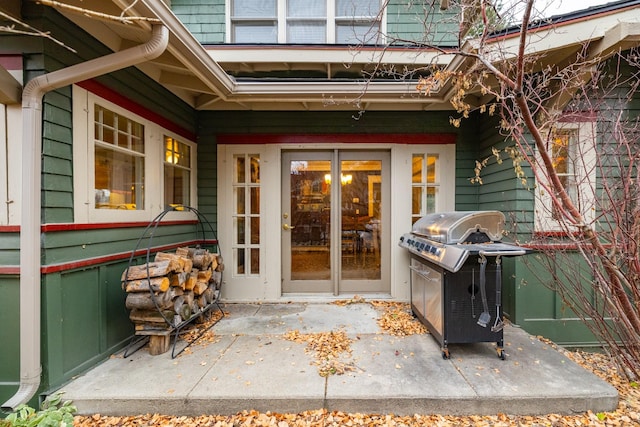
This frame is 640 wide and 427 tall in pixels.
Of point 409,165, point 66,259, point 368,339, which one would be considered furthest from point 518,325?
point 66,259

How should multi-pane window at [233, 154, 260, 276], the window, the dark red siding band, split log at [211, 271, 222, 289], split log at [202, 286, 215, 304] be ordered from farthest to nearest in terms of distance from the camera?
the window, multi-pane window at [233, 154, 260, 276], the dark red siding band, split log at [211, 271, 222, 289], split log at [202, 286, 215, 304]

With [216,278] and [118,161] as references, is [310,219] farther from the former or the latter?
[118,161]

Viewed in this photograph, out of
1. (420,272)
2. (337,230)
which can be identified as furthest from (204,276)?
(420,272)

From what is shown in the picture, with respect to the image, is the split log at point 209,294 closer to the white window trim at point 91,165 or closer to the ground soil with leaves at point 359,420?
the white window trim at point 91,165

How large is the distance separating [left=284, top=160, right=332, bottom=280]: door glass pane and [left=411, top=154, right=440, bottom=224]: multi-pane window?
1213 millimetres

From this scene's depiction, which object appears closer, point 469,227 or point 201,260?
point 469,227

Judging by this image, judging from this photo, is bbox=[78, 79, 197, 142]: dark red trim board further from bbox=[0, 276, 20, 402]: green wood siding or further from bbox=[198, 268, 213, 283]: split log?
bbox=[198, 268, 213, 283]: split log

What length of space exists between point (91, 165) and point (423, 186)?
377 cm

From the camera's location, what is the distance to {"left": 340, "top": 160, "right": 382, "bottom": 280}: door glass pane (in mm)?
4094

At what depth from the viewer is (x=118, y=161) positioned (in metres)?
2.75

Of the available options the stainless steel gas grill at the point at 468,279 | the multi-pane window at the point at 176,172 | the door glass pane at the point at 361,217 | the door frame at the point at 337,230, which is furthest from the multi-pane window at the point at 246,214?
the stainless steel gas grill at the point at 468,279

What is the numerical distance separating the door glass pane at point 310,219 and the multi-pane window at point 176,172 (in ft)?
4.66

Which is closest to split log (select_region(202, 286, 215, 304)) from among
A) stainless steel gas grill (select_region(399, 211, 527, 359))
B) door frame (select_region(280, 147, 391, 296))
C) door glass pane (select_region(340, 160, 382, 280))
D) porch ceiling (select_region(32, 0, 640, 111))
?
door frame (select_region(280, 147, 391, 296))

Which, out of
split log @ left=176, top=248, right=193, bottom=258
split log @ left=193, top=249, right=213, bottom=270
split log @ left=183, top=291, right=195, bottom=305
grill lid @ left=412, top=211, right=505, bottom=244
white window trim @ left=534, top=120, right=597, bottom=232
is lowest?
split log @ left=183, top=291, right=195, bottom=305
